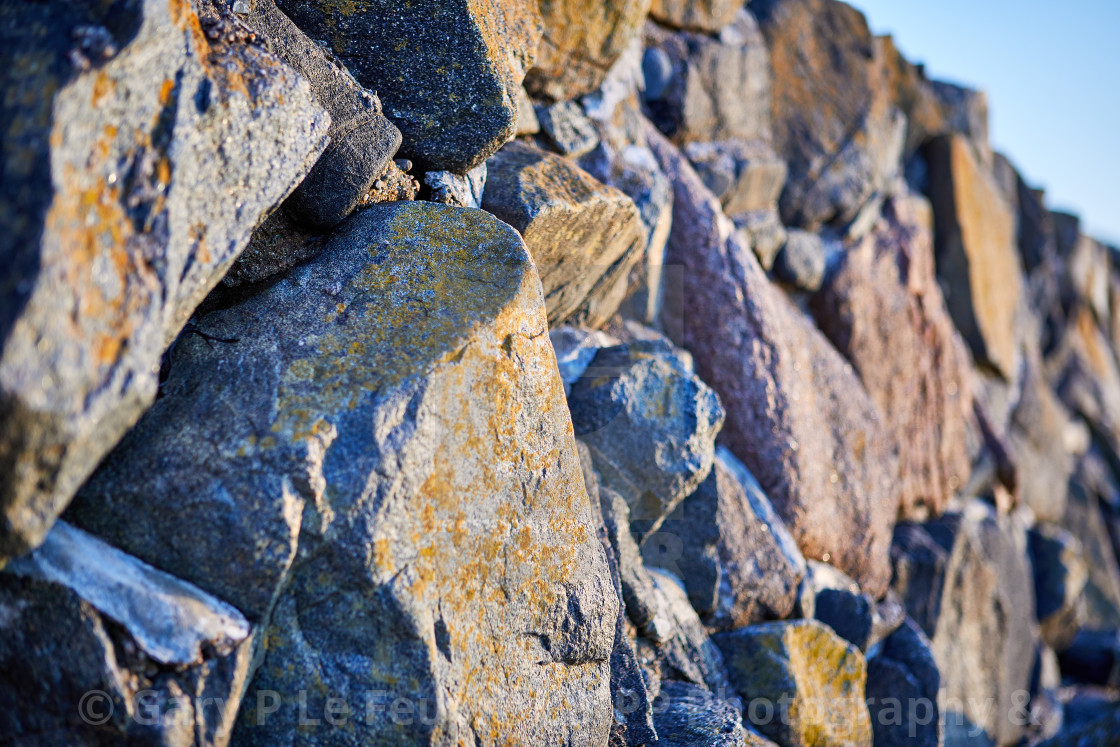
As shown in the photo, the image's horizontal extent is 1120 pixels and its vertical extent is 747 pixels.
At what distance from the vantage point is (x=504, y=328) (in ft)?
10.1

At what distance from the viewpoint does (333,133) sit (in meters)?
3.12

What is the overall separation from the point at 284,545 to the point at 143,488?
50 cm

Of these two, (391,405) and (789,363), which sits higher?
(391,405)

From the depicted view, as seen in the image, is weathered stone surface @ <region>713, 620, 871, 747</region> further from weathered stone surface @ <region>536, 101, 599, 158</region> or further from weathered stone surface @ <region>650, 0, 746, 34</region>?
weathered stone surface @ <region>650, 0, 746, 34</region>

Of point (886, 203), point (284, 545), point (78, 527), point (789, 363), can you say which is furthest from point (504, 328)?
point (886, 203)

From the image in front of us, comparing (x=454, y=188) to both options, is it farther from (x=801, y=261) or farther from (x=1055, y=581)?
(x=1055, y=581)

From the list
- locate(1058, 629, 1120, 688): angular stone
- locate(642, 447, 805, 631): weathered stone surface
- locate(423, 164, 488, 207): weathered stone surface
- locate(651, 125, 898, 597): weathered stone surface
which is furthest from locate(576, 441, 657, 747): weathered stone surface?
locate(1058, 629, 1120, 688): angular stone

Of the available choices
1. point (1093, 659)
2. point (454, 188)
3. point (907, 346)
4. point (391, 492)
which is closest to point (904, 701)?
point (907, 346)

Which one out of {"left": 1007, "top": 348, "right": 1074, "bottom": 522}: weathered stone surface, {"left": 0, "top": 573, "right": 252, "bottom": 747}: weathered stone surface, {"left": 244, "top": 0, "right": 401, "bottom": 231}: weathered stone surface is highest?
{"left": 244, "top": 0, "right": 401, "bottom": 231}: weathered stone surface

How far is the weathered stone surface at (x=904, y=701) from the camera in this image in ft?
17.7

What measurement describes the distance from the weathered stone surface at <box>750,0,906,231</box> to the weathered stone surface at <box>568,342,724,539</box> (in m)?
3.28

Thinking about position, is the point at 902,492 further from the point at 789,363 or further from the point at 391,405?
the point at 391,405

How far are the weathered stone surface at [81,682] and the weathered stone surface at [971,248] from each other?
8.84m

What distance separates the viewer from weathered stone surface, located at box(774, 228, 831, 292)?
A: 670cm
